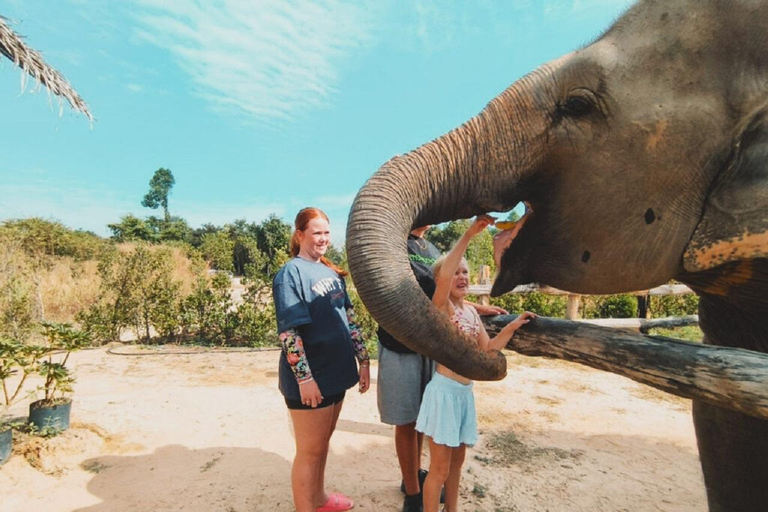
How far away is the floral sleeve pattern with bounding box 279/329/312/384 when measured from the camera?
2.34 meters

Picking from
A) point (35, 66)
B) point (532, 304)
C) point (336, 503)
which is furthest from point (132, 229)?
point (336, 503)

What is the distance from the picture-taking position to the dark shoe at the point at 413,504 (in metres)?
2.99

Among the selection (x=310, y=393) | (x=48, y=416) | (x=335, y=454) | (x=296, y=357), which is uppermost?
(x=296, y=357)

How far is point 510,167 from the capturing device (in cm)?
184

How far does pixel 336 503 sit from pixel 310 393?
1204mm

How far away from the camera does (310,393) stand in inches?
91.7

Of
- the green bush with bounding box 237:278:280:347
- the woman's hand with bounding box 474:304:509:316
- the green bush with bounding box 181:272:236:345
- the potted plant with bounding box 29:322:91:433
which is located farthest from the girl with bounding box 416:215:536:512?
the green bush with bounding box 181:272:236:345

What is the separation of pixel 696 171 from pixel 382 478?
3135 millimetres

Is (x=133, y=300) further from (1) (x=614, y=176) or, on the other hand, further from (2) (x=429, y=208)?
(1) (x=614, y=176)

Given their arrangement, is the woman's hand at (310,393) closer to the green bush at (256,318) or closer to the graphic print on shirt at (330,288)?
the graphic print on shirt at (330,288)

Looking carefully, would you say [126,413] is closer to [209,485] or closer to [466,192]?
[209,485]

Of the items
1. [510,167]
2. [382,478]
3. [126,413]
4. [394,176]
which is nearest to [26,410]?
[126,413]

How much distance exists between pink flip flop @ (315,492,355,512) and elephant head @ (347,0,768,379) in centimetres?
197

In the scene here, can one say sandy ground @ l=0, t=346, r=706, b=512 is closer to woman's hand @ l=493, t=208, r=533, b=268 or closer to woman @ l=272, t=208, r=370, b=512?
woman @ l=272, t=208, r=370, b=512
